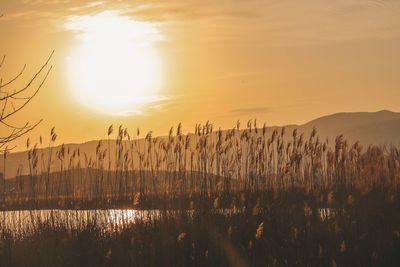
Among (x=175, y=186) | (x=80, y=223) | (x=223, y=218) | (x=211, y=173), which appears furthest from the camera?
(x=211, y=173)

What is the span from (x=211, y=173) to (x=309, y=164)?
3.14 m

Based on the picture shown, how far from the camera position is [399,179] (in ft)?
39.9

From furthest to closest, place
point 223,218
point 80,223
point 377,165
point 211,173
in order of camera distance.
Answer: point 377,165 < point 211,173 < point 80,223 < point 223,218

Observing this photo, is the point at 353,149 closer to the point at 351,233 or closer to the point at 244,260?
the point at 351,233

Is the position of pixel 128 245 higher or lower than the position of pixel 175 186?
lower

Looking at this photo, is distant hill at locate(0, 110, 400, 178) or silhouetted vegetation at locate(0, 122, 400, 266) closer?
silhouetted vegetation at locate(0, 122, 400, 266)

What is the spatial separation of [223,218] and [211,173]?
3.15 meters

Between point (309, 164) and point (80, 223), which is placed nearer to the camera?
point (80, 223)

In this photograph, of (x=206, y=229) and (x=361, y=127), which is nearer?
(x=206, y=229)

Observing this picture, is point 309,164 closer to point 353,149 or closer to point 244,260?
point 353,149

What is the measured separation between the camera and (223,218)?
6812 millimetres

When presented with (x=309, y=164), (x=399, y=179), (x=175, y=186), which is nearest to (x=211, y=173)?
(x=175, y=186)

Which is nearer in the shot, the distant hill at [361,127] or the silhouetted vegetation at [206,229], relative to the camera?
the silhouetted vegetation at [206,229]

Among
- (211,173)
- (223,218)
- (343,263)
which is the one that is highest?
(211,173)
